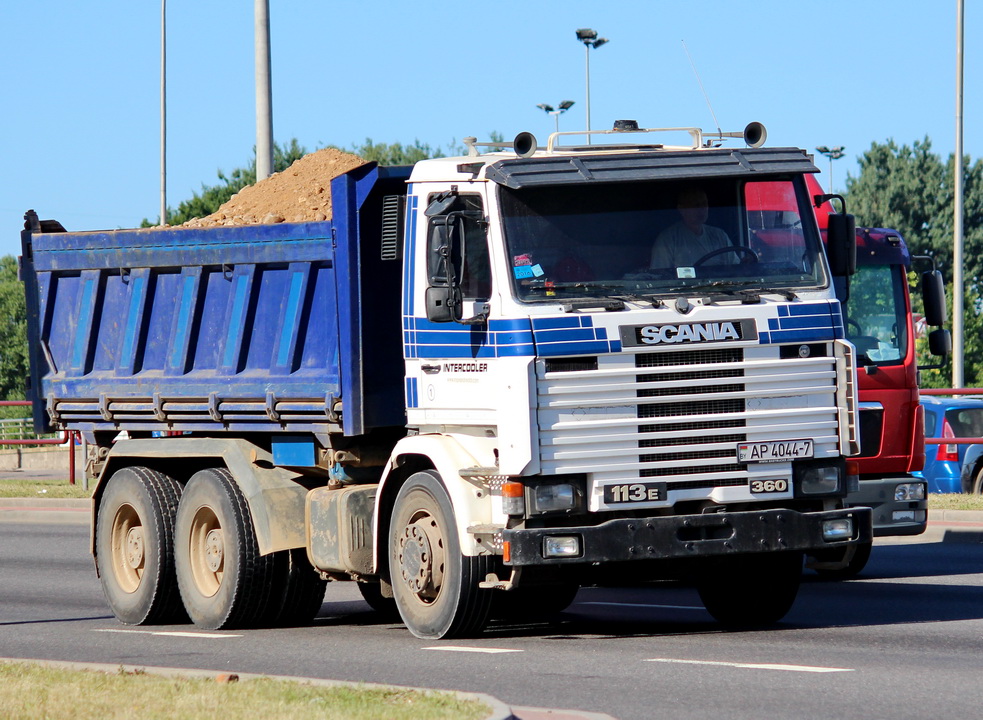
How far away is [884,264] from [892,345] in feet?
2.58

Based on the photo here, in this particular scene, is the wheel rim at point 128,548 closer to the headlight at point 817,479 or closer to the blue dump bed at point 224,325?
the blue dump bed at point 224,325

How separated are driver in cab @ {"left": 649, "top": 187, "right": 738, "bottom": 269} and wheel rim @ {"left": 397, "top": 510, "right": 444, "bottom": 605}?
210cm

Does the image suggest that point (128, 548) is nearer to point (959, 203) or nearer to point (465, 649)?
point (465, 649)

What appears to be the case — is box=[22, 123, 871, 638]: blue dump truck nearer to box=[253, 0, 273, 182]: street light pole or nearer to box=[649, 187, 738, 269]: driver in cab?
box=[649, 187, 738, 269]: driver in cab

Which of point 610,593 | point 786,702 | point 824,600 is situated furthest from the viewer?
point 610,593

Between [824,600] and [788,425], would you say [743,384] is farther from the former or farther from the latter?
[824,600]

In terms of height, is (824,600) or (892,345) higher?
(892,345)

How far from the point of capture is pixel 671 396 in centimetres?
1008

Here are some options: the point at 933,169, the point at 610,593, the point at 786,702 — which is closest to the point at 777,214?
the point at 786,702

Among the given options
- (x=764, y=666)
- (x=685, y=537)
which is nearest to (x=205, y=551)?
(x=685, y=537)

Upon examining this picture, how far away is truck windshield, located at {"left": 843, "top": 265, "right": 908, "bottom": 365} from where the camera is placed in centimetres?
1529

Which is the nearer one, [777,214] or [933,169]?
[777,214]

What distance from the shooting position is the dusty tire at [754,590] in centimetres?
1130

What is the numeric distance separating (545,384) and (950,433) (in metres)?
13.0
